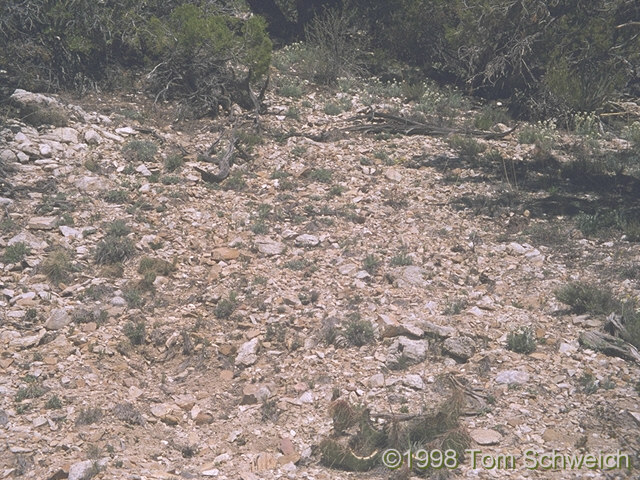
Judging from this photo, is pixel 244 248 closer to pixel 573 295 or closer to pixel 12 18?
pixel 573 295

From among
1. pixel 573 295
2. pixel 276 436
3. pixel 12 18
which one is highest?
pixel 12 18

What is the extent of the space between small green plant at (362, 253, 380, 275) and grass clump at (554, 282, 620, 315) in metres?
1.63

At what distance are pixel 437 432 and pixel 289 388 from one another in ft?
3.90

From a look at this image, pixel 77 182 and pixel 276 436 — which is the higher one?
pixel 77 182

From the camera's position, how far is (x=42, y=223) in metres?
6.73

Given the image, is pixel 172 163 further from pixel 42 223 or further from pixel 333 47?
pixel 333 47

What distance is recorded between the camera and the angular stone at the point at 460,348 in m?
5.19

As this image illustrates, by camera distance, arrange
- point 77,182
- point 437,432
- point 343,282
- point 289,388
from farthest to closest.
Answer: point 77,182, point 343,282, point 289,388, point 437,432

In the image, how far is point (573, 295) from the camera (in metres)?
5.73

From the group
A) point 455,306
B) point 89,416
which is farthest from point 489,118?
point 89,416

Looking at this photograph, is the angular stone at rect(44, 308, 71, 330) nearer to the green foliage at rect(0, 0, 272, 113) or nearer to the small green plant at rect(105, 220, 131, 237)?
the small green plant at rect(105, 220, 131, 237)

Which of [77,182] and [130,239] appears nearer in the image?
[130,239]

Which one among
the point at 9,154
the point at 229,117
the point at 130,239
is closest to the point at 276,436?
the point at 130,239

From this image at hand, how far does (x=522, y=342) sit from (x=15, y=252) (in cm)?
443
